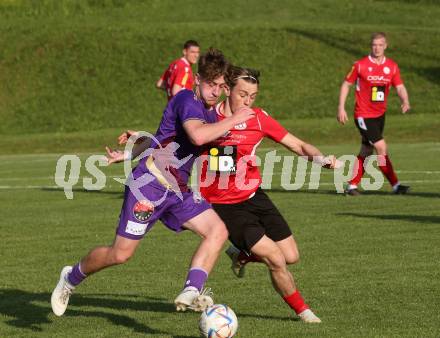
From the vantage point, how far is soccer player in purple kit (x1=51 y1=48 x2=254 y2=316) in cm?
825

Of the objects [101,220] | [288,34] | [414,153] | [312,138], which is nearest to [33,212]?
[101,220]

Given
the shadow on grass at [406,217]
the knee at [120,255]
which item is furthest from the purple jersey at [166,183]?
the shadow on grass at [406,217]

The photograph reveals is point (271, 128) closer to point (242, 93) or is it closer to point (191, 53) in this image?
point (242, 93)

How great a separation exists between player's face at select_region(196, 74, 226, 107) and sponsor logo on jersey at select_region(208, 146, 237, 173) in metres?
0.63

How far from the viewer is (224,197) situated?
891 cm

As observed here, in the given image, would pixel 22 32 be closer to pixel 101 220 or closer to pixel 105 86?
pixel 105 86

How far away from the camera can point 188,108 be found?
8172 mm

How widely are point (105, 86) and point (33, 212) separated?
27684mm

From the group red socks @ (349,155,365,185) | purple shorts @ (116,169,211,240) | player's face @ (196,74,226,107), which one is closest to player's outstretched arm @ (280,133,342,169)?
player's face @ (196,74,226,107)

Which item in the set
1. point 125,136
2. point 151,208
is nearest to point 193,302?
point 151,208

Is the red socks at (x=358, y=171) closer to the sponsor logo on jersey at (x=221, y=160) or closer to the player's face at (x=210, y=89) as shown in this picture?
the sponsor logo on jersey at (x=221, y=160)

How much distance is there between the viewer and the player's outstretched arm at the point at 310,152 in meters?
8.71

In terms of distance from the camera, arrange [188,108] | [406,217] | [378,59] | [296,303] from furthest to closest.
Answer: [378,59]
[406,217]
[296,303]
[188,108]

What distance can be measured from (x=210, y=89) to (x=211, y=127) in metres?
0.53
